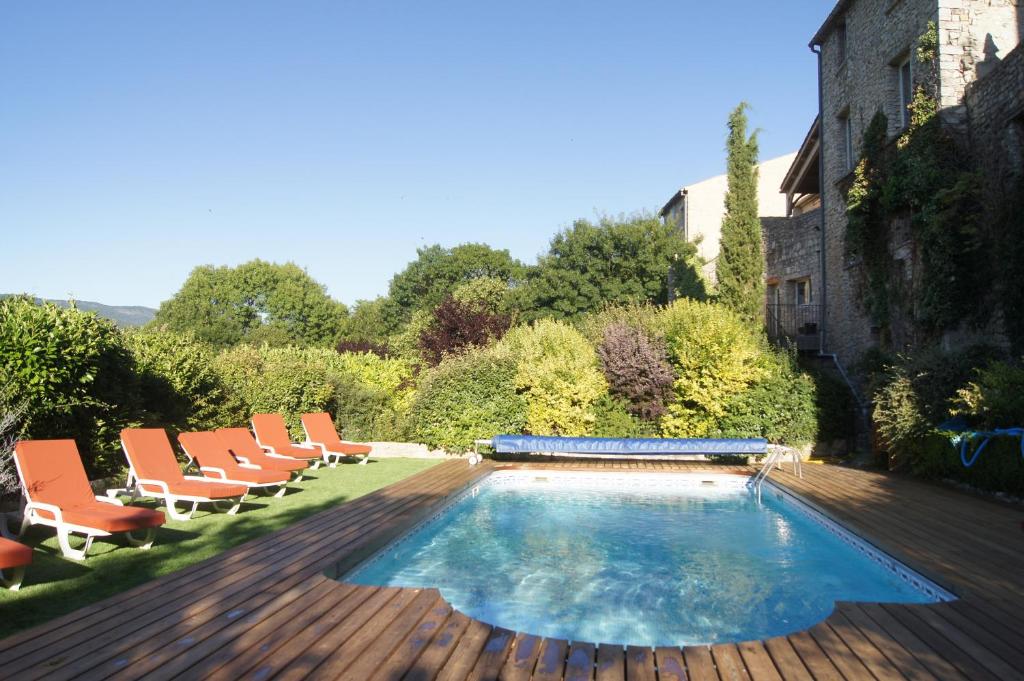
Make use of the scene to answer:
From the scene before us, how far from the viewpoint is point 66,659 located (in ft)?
11.4

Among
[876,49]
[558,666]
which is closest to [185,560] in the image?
[558,666]

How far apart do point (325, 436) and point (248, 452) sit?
2.74 m

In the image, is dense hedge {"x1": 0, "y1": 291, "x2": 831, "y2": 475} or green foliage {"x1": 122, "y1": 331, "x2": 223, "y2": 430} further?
dense hedge {"x1": 0, "y1": 291, "x2": 831, "y2": 475}

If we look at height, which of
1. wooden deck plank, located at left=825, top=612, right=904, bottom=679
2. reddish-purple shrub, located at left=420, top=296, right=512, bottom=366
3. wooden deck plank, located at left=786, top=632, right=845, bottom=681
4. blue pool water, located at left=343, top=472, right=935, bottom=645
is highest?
reddish-purple shrub, located at left=420, top=296, right=512, bottom=366

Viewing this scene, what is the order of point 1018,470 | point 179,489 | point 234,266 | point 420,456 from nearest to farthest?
point 179,489, point 1018,470, point 420,456, point 234,266

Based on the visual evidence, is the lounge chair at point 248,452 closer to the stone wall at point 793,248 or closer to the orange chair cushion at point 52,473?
the orange chair cushion at point 52,473

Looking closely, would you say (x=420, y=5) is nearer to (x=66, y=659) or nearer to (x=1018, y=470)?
(x=1018, y=470)

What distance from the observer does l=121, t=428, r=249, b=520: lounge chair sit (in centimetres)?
745

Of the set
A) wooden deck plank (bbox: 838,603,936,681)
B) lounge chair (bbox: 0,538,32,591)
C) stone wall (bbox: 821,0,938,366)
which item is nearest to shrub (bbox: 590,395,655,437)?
stone wall (bbox: 821,0,938,366)

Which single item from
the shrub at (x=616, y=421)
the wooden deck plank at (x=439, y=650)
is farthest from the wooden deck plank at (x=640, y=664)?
the shrub at (x=616, y=421)

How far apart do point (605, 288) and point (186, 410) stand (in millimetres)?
24765

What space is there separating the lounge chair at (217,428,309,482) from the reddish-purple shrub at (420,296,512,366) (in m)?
7.14

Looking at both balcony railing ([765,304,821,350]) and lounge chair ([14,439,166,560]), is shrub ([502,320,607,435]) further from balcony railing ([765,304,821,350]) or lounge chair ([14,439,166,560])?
lounge chair ([14,439,166,560])

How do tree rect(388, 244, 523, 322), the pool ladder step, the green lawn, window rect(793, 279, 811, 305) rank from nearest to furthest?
the green lawn → the pool ladder step → window rect(793, 279, 811, 305) → tree rect(388, 244, 523, 322)
